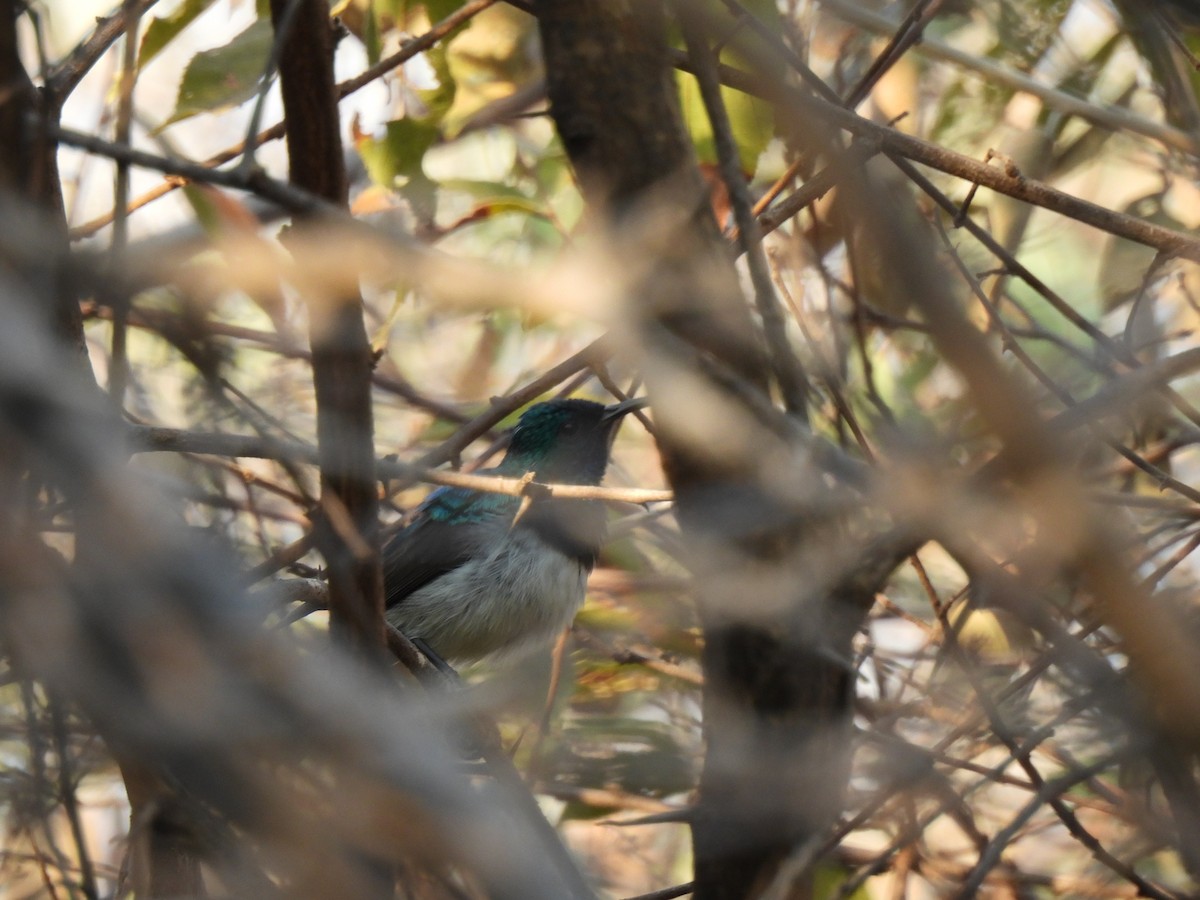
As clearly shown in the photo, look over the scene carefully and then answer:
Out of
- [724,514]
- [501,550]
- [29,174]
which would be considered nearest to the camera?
[724,514]

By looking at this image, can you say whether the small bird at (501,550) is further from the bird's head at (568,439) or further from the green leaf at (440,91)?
the green leaf at (440,91)

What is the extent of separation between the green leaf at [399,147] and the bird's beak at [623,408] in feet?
3.35

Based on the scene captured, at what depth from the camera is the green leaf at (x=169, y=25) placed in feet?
12.2

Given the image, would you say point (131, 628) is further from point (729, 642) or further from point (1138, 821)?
point (1138, 821)

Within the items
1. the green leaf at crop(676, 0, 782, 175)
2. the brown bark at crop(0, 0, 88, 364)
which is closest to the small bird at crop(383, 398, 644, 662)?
the green leaf at crop(676, 0, 782, 175)

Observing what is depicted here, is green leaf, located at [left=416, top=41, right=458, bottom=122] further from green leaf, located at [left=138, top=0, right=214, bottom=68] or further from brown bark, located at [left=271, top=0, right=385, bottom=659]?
brown bark, located at [left=271, top=0, right=385, bottom=659]

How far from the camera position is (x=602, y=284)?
1.79 m

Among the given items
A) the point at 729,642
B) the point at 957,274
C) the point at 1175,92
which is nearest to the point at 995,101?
the point at 957,274

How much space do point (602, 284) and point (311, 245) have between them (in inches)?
24.0

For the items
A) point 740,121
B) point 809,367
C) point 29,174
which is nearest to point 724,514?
point 809,367

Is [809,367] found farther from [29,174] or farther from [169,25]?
[169,25]

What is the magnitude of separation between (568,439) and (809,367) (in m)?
3.57

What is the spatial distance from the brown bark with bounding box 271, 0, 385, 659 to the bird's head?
3.36m

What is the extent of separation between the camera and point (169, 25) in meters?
3.73
